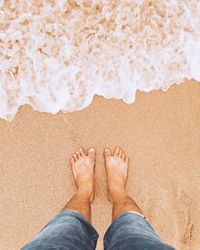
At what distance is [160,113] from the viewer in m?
2.25

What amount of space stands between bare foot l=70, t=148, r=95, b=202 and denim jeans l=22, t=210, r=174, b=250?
28 cm

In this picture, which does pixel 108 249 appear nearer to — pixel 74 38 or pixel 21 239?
pixel 21 239

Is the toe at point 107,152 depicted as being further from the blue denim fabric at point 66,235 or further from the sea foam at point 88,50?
the blue denim fabric at point 66,235

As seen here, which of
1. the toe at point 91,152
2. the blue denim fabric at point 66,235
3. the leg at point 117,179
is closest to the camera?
the blue denim fabric at point 66,235

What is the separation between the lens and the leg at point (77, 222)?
158cm

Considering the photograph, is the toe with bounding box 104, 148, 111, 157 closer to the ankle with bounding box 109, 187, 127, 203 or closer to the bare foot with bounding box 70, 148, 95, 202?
the bare foot with bounding box 70, 148, 95, 202

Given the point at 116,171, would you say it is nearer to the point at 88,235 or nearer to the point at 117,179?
the point at 117,179

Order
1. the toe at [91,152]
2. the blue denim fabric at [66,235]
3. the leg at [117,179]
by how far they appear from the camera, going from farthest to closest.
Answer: the toe at [91,152] < the leg at [117,179] < the blue denim fabric at [66,235]

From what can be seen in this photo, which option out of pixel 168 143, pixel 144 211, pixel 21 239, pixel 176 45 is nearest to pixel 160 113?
pixel 168 143

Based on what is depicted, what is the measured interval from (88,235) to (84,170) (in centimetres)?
51

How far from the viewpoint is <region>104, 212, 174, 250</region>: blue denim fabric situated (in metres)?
1.56

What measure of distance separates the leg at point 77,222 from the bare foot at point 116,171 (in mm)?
95

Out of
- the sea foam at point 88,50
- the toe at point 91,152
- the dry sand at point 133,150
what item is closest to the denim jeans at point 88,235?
the dry sand at point 133,150

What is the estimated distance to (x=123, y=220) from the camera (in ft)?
6.14
